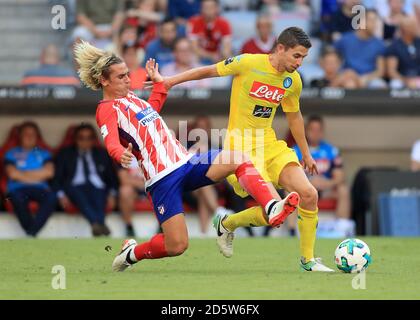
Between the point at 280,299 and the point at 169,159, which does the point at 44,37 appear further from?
the point at 280,299

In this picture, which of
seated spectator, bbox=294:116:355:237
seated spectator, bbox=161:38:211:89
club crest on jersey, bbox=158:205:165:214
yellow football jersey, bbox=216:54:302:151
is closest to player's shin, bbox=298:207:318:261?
yellow football jersey, bbox=216:54:302:151

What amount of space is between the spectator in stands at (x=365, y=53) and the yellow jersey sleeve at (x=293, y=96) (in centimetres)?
661

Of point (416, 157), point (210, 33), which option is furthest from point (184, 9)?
point (416, 157)

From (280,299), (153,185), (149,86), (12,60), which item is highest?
(12,60)

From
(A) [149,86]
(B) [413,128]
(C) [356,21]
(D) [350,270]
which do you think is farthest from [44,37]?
(D) [350,270]

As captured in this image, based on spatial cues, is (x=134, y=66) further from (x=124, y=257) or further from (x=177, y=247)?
(x=177, y=247)

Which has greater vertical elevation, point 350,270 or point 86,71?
point 86,71

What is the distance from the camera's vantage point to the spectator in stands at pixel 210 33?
640 inches

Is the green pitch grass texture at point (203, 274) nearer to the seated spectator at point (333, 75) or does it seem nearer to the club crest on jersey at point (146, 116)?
the club crest on jersey at point (146, 116)

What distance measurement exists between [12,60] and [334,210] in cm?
549

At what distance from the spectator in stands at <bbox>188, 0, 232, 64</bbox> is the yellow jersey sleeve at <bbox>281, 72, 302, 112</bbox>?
6581 mm

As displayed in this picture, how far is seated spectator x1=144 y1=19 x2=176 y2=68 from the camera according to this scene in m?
15.8

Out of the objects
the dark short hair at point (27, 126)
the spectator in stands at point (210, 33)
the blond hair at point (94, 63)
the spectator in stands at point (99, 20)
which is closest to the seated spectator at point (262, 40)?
the spectator in stands at point (210, 33)
